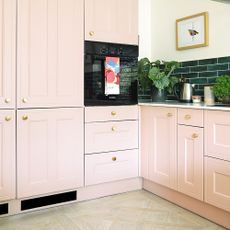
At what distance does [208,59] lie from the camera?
2.78m

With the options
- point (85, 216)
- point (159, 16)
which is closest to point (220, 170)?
point (85, 216)

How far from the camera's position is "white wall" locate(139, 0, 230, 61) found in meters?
2.66

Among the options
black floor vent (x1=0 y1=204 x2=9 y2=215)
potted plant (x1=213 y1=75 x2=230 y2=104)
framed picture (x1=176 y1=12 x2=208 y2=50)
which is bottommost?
black floor vent (x1=0 y1=204 x2=9 y2=215)

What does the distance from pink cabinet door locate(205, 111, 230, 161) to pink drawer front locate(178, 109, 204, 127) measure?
68mm

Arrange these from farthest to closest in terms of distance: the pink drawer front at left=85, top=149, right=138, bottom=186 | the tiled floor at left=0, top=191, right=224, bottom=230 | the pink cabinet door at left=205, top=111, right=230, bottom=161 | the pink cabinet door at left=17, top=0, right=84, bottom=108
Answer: the pink drawer front at left=85, top=149, right=138, bottom=186, the pink cabinet door at left=17, top=0, right=84, bottom=108, the tiled floor at left=0, top=191, right=224, bottom=230, the pink cabinet door at left=205, top=111, right=230, bottom=161

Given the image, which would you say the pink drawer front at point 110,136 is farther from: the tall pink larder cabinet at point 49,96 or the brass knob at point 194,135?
the brass knob at point 194,135

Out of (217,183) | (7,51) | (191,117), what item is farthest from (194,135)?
(7,51)

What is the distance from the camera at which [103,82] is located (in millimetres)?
2652

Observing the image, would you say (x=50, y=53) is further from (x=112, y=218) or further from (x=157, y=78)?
(x=112, y=218)

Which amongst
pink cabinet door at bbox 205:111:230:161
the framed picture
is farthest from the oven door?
pink cabinet door at bbox 205:111:230:161

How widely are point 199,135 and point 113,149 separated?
2.68 feet

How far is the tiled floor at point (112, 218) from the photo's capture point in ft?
6.99

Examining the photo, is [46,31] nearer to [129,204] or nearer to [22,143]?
[22,143]

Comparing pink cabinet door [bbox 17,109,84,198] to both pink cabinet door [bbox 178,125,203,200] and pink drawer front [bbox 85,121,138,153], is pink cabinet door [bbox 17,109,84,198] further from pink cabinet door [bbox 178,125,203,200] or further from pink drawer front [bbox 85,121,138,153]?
pink cabinet door [bbox 178,125,203,200]
